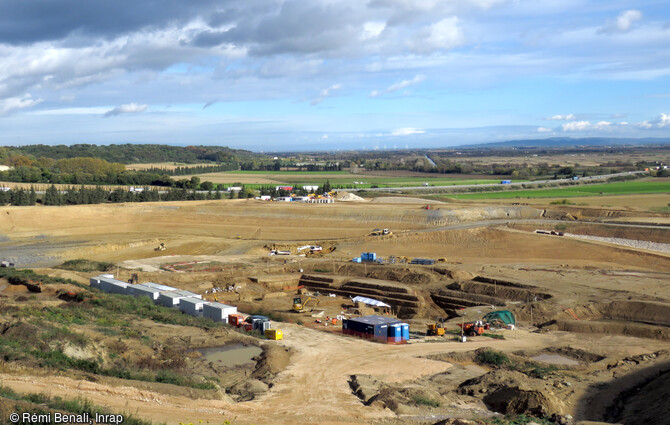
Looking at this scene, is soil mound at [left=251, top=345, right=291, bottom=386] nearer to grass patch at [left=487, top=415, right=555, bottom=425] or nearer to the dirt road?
the dirt road

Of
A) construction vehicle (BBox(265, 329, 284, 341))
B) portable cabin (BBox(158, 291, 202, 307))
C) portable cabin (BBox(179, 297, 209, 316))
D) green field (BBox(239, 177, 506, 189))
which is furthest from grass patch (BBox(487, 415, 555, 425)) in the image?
green field (BBox(239, 177, 506, 189))

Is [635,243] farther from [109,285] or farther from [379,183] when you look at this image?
[379,183]

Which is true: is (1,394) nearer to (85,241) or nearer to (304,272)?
(304,272)

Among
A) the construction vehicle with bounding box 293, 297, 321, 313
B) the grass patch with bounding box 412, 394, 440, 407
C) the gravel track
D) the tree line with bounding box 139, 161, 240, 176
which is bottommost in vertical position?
the construction vehicle with bounding box 293, 297, 321, 313

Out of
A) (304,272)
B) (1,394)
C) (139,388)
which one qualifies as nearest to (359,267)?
(304,272)

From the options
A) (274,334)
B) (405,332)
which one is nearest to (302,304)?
(274,334)

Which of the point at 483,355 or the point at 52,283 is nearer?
the point at 483,355
